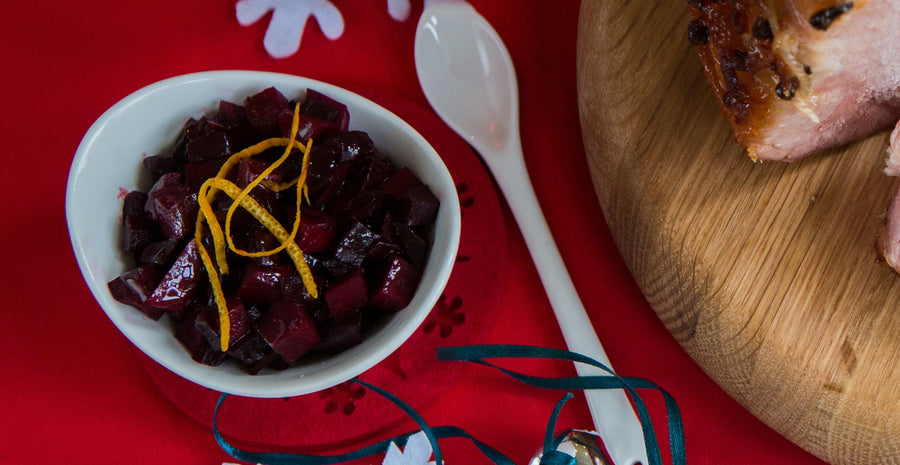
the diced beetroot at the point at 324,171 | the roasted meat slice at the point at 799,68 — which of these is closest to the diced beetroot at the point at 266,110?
the diced beetroot at the point at 324,171

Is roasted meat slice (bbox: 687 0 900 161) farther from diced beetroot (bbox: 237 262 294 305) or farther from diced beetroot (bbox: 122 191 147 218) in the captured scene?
diced beetroot (bbox: 122 191 147 218)

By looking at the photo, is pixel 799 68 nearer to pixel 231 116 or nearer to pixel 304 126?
pixel 304 126

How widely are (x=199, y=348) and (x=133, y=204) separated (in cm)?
40

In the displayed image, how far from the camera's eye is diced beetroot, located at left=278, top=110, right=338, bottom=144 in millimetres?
1725

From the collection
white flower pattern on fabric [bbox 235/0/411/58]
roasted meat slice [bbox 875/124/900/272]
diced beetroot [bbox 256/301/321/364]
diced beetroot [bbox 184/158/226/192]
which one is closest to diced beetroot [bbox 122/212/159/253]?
diced beetroot [bbox 184/158/226/192]

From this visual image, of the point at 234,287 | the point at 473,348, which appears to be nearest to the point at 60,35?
the point at 234,287

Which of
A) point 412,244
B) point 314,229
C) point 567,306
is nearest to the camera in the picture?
point 314,229

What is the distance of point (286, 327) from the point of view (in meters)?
1.62

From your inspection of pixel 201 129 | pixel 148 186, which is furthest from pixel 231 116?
pixel 148 186

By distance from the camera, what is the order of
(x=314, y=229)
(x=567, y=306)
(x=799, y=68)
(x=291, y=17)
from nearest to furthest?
(x=799, y=68) < (x=314, y=229) < (x=567, y=306) < (x=291, y=17)

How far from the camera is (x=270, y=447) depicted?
192 cm

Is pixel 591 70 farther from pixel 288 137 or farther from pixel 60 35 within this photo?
pixel 60 35

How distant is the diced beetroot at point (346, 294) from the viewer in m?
1.65

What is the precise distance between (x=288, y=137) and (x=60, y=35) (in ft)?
3.51
